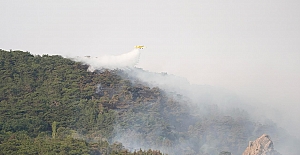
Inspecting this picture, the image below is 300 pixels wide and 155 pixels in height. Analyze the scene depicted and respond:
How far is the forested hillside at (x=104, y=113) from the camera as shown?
72.3m

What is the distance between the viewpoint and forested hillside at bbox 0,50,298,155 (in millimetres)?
72312

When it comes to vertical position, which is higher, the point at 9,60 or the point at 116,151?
the point at 9,60

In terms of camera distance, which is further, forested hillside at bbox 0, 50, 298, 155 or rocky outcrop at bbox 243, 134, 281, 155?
forested hillside at bbox 0, 50, 298, 155

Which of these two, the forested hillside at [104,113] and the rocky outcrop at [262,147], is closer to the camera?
the rocky outcrop at [262,147]

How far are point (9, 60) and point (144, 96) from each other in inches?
535

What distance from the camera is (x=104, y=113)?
7750 cm

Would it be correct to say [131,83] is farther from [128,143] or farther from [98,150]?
[98,150]

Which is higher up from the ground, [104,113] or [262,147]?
[104,113]

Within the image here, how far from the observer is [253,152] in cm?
6781

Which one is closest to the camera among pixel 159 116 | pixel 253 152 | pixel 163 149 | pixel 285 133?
pixel 253 152

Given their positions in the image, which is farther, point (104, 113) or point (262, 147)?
point (104, 113)

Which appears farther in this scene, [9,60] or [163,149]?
[9,60]

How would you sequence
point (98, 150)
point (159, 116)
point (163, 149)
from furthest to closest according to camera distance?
point (159, 116) < point (163, 149) < point (98, 150)

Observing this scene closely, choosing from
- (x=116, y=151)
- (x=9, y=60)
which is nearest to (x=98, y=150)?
(x=116, y=151)
